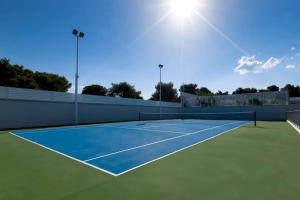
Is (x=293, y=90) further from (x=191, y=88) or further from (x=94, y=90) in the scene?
(x=94, y=90)

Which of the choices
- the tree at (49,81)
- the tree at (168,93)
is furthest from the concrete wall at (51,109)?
the tree at (168,93)

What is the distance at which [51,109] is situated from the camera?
17547mm

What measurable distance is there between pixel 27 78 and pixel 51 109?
21.3 meters

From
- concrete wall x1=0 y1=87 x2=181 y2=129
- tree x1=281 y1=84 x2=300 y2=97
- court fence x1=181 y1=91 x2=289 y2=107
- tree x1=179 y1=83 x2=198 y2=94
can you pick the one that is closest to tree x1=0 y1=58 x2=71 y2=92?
concrete wall x1=0 y1=87 x2=181 y2=129

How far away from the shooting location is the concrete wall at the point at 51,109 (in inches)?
590

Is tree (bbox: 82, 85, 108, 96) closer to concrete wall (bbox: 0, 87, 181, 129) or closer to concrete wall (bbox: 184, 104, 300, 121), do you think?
concrete wall (bbox: 0, 87, 181, 129)

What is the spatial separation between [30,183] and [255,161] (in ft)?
17.5

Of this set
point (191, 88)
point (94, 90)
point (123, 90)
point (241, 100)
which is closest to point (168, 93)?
point (123, 90)

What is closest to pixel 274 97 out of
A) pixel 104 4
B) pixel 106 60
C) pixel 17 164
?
pixel 106 60

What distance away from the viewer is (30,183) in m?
3.52

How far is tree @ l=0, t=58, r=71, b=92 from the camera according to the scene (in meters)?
30.2

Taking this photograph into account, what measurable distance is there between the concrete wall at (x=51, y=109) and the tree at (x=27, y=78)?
1881cm

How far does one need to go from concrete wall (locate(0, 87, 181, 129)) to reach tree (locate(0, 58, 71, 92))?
18812 millimetres

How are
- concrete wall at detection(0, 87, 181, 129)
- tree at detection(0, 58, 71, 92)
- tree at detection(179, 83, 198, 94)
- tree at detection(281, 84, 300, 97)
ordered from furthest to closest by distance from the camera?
tree at detection(179, 83, 198, 94), tree at detection(281, 84, 300, 97), tree at detection(0, 58, 71, 92), concrete wall at detection(0, 87, 181, 129)
